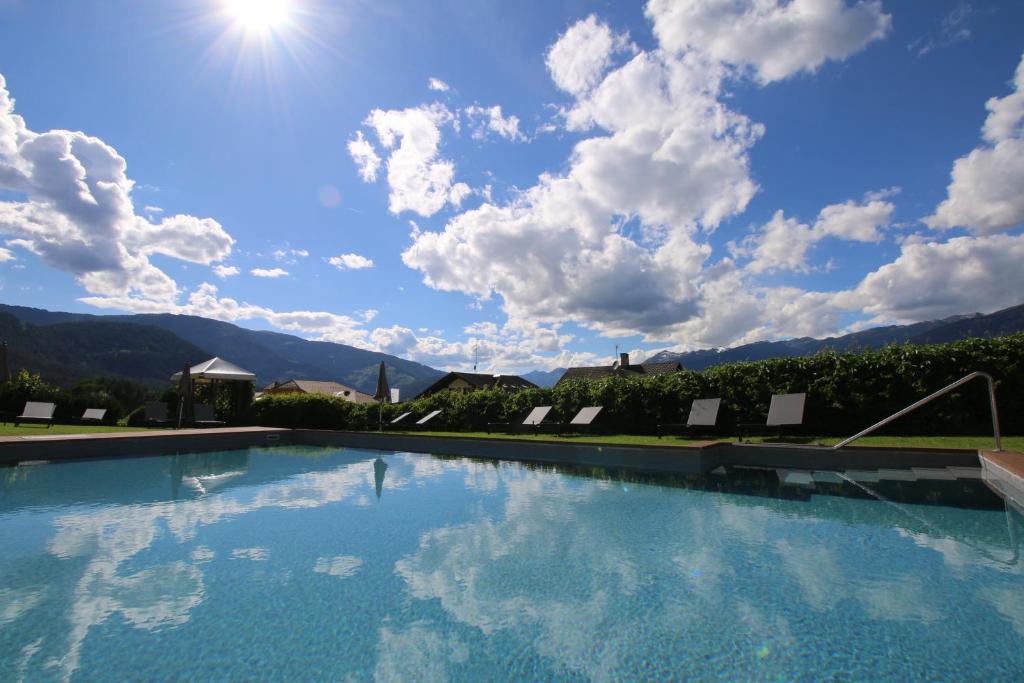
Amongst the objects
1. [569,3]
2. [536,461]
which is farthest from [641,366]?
[569,3]

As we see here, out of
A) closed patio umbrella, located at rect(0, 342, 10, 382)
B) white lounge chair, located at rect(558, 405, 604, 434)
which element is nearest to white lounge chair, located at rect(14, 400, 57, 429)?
closed patio umbrella, located at rect(0, 342, 10, 382)

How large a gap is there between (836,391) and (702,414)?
11.0 feet

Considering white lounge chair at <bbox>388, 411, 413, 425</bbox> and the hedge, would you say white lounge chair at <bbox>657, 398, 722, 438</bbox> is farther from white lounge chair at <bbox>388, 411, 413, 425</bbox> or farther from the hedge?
white lounge chair at <bbox>388, 411, 413, 425</bbox>

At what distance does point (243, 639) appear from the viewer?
3.46 meters

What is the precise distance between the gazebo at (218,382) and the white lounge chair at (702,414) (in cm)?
1912

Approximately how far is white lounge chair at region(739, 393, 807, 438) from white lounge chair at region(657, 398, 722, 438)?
0.88 m

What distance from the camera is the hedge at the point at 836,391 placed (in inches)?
429

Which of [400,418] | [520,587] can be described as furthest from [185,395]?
[520,587]

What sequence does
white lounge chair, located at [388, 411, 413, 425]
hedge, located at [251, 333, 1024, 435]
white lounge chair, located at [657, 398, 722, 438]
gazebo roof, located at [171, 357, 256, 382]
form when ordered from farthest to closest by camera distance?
gazebo roof, located at [171, 357, 256, 382]
white lounge chair, located at [388, 411, 413, 425]
white lounge chair, located at [657, 398, 722, 438]
hedge, located at [251, 333, 1024, 435]

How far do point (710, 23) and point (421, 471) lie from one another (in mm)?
11203

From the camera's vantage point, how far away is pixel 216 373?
72.7 feet

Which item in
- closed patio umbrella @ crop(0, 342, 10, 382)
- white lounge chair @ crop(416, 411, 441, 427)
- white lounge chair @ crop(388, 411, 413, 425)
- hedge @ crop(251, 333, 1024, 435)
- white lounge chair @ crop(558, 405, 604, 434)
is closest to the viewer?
hedge @ crop(251, 333, 1024, 435)

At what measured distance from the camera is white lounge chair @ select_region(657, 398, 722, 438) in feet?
42.7

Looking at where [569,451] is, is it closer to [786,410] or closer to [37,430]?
[786,410]
